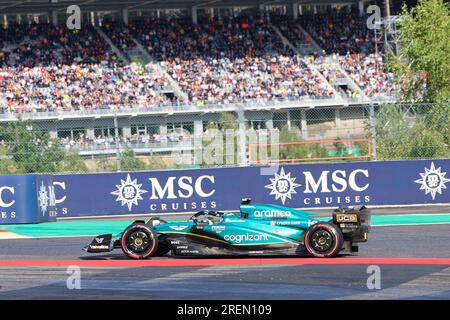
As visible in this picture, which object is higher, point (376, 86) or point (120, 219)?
point (376, 86)

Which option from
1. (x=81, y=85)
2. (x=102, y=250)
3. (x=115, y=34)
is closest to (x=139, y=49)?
(x=115, y=34)

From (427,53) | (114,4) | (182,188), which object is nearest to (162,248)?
(182,188)

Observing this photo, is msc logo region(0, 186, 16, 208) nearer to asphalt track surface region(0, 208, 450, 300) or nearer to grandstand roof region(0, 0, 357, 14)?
asphalt track surface region(0, 208, 450, 300)

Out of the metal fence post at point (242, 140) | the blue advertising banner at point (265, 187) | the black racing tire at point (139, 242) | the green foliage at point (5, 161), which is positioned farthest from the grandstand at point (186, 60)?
the black racing tire at point (139, 242)

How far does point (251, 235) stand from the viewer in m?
14.0

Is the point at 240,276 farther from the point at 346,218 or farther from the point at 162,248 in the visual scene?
the point at 162,248

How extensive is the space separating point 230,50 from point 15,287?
4259cm

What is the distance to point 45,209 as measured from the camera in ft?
73.7

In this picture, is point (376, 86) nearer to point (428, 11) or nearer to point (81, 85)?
point (81, 85)

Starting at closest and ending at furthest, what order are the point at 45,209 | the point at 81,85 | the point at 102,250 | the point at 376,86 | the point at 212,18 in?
the point at 102,250 < the point at 45,209 < the point at 81,85 < the point at 376,86 < the point at 212,18

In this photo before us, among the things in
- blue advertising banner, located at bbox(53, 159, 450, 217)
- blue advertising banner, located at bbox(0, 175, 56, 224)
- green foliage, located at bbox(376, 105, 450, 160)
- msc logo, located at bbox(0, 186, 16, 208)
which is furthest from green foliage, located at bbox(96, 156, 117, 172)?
green foliage, located at bbox(376, 105, 450, 160)

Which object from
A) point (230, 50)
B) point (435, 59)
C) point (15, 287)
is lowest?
point (15, 287)

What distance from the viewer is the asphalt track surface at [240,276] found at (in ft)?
35.9

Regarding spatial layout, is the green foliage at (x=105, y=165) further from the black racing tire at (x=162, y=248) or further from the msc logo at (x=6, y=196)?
the black racing tire at (x=162, y=248)
